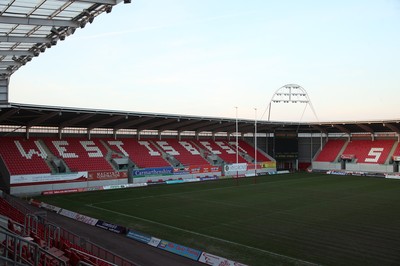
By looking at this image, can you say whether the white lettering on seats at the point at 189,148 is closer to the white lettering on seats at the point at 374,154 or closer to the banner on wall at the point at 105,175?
the banner on wall at the point at 105,175

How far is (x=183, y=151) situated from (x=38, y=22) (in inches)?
1722

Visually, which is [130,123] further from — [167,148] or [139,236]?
[139,236]

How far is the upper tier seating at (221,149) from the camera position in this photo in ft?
198

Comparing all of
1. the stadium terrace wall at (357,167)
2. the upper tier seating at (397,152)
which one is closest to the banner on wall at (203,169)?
the stadium terrace wall at (357,167)

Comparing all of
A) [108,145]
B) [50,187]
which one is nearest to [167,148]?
[108,145]

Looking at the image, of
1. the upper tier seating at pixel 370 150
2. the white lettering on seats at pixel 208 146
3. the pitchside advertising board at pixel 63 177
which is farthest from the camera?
the white lettering on seats at pixel 208 146

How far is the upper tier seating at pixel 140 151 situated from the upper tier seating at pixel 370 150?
1314 inches

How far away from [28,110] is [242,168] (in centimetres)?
3221

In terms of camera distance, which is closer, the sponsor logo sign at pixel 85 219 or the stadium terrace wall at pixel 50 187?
the sponsor logo sign at pixel 85 219

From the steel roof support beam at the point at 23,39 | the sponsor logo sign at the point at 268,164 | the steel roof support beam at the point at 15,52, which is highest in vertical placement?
the steel roof support beam at the point at 23,39

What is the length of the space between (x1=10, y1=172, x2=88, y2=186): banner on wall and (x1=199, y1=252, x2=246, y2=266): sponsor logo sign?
25980 mm

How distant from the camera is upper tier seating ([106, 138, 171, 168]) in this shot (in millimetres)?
50000

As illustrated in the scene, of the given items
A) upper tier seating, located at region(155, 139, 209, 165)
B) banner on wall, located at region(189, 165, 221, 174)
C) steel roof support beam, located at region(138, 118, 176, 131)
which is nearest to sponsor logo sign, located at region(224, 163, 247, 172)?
banner on wall, located at region(189, 165, 221, 174)

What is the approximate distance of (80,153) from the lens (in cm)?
4638
